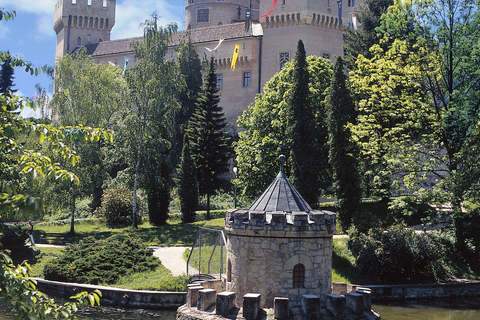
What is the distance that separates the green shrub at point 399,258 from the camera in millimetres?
21891

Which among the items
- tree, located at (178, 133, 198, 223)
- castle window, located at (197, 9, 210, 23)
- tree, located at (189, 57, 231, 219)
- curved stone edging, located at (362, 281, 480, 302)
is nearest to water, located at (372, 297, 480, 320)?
curved stone edging, located at (362, 281, 480, 302)

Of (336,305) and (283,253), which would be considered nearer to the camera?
(336,305)

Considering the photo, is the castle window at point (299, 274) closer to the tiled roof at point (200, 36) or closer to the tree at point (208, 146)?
the tree at point (208, 146)

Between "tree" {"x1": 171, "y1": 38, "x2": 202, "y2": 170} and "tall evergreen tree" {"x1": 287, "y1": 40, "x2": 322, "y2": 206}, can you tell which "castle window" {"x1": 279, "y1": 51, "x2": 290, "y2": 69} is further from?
"tall evergreen tree" {"x1": 287, "y1": 40, "x2": 322, "y2": 206}

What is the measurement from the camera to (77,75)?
121 feet

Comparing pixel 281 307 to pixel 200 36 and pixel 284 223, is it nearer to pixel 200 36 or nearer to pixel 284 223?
pixel 284 223

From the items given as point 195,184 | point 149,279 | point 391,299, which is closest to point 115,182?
point 195,184

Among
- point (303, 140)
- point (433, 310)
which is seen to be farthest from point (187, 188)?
point (433, 310)

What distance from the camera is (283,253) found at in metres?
12.7

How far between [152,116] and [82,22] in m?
37.3

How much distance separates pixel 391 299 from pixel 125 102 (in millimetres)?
20816

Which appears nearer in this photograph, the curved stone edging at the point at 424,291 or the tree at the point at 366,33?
the curved stone edging at the point at 424,291

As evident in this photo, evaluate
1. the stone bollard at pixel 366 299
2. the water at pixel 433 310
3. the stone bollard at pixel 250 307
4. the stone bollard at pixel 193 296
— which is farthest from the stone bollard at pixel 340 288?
the water at pixel 433 310

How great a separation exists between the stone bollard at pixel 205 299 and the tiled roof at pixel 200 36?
3778 centimetres
